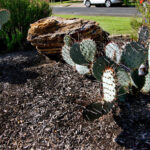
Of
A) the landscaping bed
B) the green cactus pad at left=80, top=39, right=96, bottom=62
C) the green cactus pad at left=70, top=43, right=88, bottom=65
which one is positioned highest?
the green cactus pad at left=80, top=39, right=96, bottom=62

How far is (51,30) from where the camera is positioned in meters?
4.60

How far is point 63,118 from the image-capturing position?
2773 mm

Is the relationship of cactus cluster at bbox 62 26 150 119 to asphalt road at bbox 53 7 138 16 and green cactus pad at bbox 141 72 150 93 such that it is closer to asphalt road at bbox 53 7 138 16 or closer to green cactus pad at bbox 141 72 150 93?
green cactus pad at bbox 141 72 150 93

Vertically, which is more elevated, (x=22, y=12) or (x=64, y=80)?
(x=22, y=12)

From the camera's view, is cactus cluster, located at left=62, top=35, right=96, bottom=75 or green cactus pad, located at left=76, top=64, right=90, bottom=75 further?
green cactus pad, located at left=76, top=64, right=90, bottom=75

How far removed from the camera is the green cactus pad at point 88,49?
123 inches

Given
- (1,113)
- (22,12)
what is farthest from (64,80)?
(22,12)

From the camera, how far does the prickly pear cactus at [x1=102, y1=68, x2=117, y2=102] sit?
2.27 m

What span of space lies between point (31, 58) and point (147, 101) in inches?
101

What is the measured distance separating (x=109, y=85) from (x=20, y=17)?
4.41m

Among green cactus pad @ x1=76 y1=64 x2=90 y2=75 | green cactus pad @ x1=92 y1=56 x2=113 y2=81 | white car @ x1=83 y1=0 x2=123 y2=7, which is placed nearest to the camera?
green cactus pad @ x1=92 y1=56 x2=113 y2=81

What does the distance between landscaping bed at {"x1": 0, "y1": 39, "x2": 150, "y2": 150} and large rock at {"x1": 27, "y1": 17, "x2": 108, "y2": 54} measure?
0.78 meters

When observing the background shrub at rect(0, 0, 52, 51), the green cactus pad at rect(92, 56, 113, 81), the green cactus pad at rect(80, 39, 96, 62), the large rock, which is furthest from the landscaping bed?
the background shrub at rect(0, 0, 52, 51)

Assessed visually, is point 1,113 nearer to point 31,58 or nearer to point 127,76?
point 127,76
